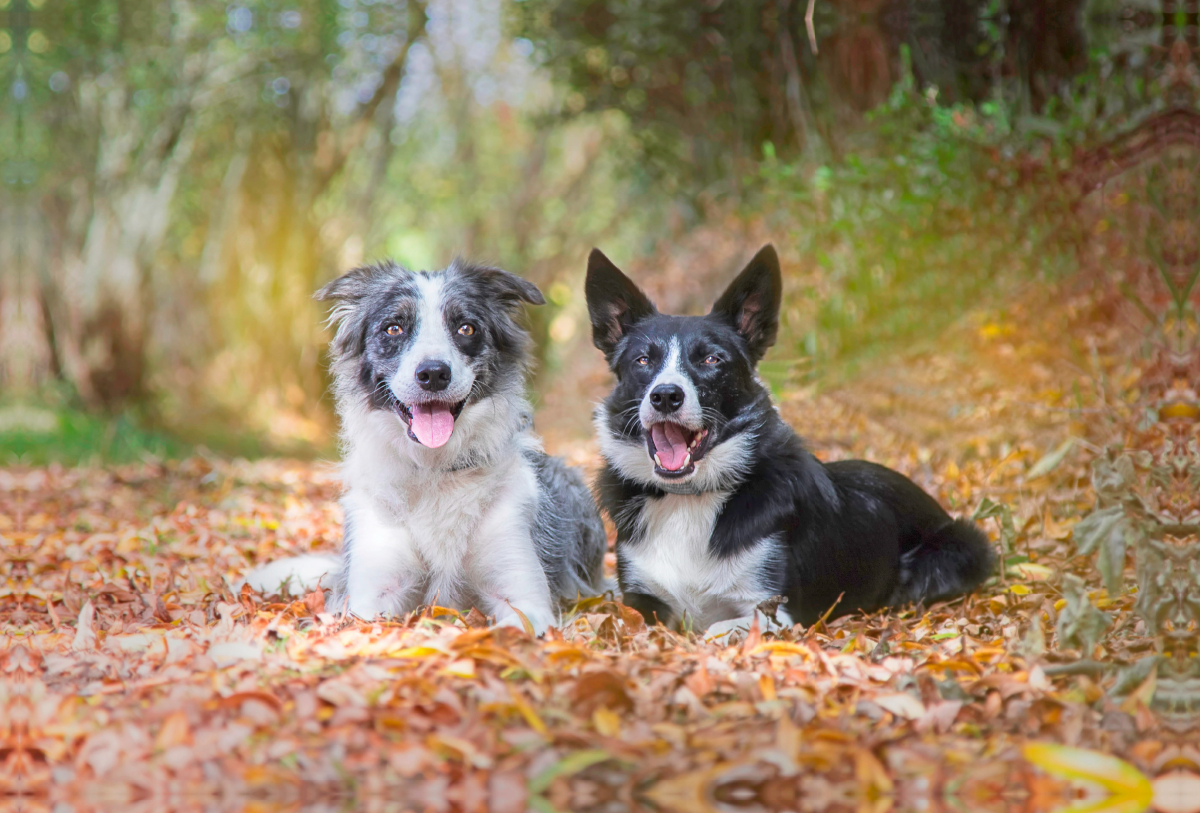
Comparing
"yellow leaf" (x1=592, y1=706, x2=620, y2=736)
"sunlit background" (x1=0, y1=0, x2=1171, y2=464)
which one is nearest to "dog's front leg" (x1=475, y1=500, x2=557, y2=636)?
"yellow leaf" (x1=592, y1=706, x2=620, y2=736)

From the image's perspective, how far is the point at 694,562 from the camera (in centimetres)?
421

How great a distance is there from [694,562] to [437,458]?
49.1 inches

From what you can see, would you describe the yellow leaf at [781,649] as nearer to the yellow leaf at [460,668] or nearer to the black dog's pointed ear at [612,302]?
the yellow leaf at [460,668]

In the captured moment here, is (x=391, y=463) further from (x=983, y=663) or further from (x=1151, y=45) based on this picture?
(x=1151, y=45)

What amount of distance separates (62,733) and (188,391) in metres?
12.0

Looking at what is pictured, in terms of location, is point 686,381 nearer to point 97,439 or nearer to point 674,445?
point 674,445

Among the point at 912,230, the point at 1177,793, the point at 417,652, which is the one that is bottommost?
the point at 417,652

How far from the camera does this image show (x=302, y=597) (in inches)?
187

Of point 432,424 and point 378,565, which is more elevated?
Result: point 432,424

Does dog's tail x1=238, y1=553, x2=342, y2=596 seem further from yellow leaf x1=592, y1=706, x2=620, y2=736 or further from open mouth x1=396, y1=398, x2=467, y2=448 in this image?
yellow leaf x1=592, y1=706, x2=620, y2=736

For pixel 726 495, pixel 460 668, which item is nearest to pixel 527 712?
pixel 460 668

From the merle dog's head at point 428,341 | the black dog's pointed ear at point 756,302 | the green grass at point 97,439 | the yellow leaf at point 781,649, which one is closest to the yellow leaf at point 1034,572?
the black dog's pointed ear at point 756,302

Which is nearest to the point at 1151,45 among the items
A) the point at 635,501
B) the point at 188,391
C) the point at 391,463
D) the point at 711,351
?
the point at 711,351

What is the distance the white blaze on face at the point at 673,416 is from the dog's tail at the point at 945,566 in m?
1.38
